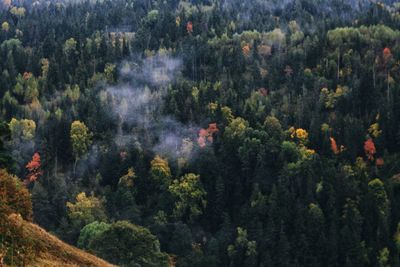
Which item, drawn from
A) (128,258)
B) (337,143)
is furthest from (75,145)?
(128,258)

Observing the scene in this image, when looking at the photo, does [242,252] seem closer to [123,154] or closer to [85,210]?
[85,210]

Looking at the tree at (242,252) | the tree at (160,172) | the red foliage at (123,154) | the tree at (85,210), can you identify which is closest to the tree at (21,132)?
the red foliage at (123,154)

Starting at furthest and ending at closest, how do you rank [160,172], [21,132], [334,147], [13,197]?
[21,132] < [334,147] < [160,172] < [13,197]

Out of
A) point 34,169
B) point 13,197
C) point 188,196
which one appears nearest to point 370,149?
point 188,196

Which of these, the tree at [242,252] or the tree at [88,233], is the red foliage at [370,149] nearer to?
the tree at [242,252]

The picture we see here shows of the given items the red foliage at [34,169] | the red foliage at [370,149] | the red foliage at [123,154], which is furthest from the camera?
the red foliage at [370,149]

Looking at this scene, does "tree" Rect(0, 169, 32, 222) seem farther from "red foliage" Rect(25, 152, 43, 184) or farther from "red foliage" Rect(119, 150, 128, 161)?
"red foliage" Rect(119, 150, 128, 161)

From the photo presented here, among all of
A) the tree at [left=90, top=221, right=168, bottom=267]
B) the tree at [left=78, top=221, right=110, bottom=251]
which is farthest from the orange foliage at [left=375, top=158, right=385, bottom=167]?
the tree at [left=90, top=221, right=168, bottom=267]
